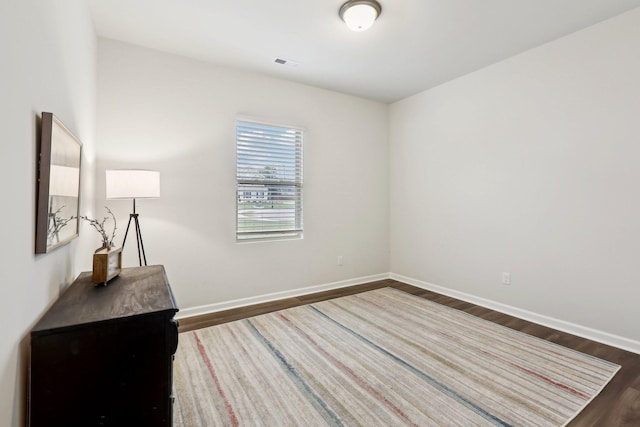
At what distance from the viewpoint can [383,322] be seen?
10.00 ft

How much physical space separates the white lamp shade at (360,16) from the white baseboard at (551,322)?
3129 mm

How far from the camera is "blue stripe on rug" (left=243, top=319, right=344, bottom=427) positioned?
1.73m

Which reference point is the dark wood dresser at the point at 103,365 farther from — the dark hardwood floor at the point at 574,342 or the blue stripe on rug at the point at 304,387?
the dark hardwood floor at the point at 574,342

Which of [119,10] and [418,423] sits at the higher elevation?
A: [119,10]

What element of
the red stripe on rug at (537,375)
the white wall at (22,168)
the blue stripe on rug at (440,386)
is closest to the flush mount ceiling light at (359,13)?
the white wall at (22,168)

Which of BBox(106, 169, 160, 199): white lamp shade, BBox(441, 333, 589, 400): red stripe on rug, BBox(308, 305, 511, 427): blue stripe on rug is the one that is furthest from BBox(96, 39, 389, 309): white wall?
BBox(441, 333, 589, 400): red stripe on rug

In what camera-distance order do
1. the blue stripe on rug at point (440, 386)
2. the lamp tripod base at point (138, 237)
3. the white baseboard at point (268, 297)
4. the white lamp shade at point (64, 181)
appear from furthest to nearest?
the white baseboard at point (268, 297) → the lamp tripod base at point (138, 237) → the blue stripe on rug at point (440, 386) → the white lamp shade at point (64, 181)

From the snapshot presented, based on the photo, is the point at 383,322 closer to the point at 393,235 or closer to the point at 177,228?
the point at 393,235

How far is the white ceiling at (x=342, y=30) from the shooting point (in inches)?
93.4

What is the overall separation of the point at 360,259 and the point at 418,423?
285 cm

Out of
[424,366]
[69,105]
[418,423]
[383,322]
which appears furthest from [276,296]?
[69,105]

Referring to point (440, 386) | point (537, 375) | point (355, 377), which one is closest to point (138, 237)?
point (355, 377)

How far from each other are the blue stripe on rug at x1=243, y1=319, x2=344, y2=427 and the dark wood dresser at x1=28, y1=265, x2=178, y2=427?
862mm

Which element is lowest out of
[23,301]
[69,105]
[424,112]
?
[23,301]
